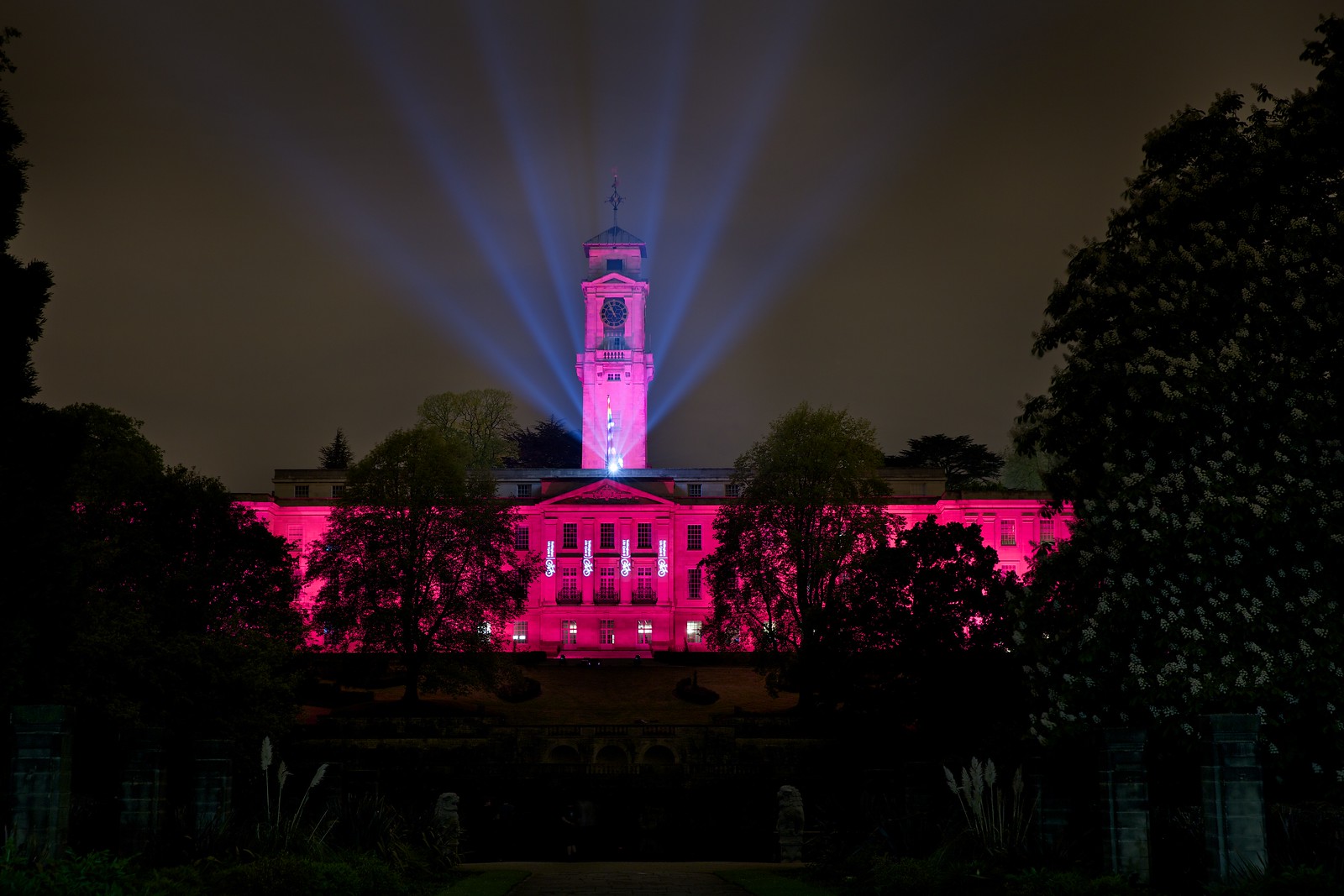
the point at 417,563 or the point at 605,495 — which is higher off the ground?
the point at 605,495

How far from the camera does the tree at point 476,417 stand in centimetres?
9838

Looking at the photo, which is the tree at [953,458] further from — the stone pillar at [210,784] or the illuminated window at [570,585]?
the stone pillar at [210,784]

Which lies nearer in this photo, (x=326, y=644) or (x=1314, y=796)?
(x=1314, y=796)

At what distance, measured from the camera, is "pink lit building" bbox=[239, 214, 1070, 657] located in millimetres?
93000

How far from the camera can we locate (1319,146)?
25109 mm

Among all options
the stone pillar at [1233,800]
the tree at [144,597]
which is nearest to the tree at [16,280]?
the tree at [144,597]

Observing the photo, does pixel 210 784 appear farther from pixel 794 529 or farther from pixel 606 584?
pixel 606 584

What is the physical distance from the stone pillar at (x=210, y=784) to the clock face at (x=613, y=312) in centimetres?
8360

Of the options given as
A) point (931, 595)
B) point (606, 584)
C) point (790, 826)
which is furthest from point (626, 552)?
point (790, 826)

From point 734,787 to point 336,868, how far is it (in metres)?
30.1

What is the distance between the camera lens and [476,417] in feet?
327

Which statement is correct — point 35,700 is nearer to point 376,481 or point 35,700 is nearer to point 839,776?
point 839,776

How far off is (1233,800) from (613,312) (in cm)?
9040

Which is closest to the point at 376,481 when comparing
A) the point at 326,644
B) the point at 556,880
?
the point at 326,644
